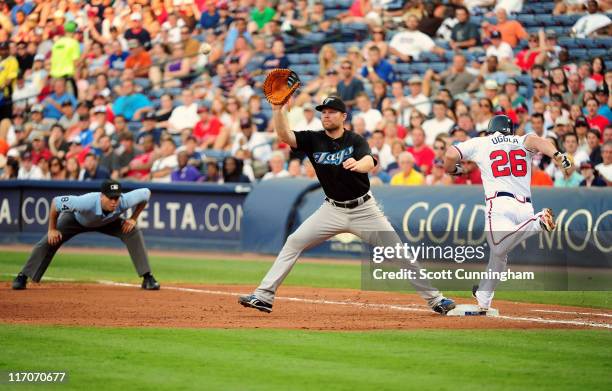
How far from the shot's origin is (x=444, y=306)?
Result: 11281 millimetres

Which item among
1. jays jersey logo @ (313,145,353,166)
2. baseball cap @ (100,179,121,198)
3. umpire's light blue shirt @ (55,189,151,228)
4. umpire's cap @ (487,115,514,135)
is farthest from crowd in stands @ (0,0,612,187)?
jays jersey logo @ (313,145,353,166)

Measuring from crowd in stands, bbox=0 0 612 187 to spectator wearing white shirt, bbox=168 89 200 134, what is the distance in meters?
0.04

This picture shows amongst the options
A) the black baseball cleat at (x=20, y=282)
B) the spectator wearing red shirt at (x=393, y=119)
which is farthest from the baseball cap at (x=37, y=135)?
the black baseball cleat at (x=20, y=282)

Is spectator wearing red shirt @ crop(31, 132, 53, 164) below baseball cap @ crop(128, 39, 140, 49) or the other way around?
below

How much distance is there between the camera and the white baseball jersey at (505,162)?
1111 cm

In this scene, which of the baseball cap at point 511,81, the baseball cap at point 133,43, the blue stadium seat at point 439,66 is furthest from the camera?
the baseball cap at point 133,43

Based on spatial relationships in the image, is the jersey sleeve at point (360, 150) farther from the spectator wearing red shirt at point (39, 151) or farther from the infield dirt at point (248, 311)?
the spectator wearing red shirt at point (39, 151)

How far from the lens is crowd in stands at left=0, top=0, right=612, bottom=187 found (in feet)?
65.3

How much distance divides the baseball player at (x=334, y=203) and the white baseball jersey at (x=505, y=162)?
111cm

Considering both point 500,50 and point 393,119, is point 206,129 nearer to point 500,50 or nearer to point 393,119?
point 393,119

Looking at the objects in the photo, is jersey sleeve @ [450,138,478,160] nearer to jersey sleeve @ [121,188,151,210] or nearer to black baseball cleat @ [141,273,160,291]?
jersey sleeve @ [121,188,151,210]

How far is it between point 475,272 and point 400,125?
848 centimetres

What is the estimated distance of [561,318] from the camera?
37.7 ft

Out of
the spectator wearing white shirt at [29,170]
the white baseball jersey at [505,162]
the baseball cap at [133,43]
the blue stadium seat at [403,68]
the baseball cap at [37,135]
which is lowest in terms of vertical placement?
the spectator wearing white shirt at [29,170]
